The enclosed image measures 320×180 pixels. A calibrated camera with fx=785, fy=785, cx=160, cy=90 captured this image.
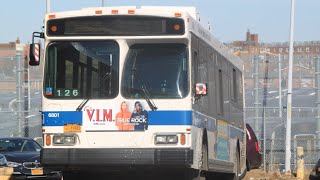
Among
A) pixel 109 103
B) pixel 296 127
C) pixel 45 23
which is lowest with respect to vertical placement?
pixel 296 127

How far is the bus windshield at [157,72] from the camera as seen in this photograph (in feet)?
44.0

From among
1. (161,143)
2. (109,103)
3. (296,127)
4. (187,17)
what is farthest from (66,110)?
(296,127)

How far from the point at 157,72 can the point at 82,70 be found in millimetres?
1327

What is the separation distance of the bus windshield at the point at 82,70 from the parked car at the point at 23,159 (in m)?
4.90

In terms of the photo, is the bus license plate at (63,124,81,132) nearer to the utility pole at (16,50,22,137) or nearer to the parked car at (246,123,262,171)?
the parked car at (246,123,262,171)

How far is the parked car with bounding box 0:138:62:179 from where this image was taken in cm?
1948

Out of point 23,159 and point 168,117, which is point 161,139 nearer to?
point 168,117

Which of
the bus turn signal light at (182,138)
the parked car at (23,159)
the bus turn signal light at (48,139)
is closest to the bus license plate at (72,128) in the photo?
the bus turn signal light at (48,139)

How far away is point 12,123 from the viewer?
32188 mm

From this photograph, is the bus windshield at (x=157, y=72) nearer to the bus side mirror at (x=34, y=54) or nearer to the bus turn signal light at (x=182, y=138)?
the bus turn signal light at (x=182, y=138)

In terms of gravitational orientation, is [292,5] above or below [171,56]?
above

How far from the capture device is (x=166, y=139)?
1334 centimetres

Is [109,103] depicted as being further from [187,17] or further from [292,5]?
[292,5]

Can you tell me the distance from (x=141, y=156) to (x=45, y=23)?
2.92 m
